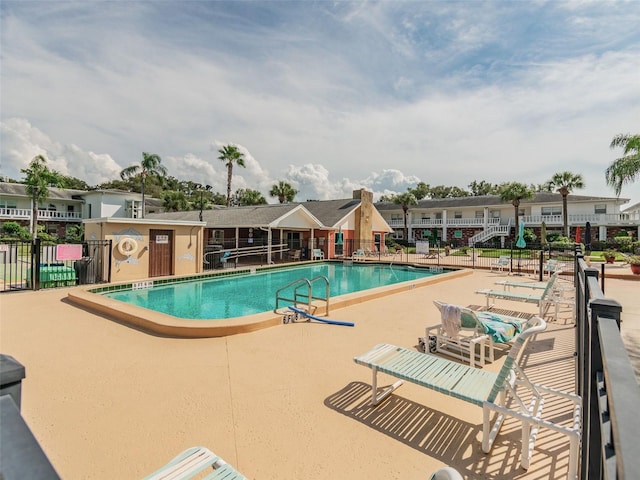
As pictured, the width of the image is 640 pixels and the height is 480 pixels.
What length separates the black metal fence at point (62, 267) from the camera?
1178cm

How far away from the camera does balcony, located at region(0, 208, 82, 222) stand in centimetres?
3462

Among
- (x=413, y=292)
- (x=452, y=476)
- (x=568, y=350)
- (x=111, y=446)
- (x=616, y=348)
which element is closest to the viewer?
(x=616, y=348)

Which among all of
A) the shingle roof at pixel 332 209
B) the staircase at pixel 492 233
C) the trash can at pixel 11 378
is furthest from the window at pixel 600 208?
the trash can at pixel 11 378

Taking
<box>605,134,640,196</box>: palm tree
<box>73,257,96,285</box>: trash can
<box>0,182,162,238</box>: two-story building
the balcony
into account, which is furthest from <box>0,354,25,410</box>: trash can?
the balcony

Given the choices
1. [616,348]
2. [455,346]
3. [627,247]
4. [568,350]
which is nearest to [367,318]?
[455,346]

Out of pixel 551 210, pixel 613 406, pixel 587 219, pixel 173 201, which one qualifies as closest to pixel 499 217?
pixel 551 210

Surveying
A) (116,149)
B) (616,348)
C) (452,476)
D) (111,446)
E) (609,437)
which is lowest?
(111,446)

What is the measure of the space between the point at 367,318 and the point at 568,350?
13.1 feet

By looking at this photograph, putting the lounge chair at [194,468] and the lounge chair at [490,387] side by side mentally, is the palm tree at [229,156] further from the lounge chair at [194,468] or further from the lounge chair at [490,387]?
the lounge chair at [194,468]

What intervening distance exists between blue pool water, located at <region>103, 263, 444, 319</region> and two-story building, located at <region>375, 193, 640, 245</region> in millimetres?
23081

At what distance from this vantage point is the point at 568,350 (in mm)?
5969

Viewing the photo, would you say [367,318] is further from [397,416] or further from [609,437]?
[609,437]

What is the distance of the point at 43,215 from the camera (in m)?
36.9

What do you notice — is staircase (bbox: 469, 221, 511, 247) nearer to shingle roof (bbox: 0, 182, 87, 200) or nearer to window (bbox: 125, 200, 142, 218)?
window (bbox: 125, 200, 142, 218)
